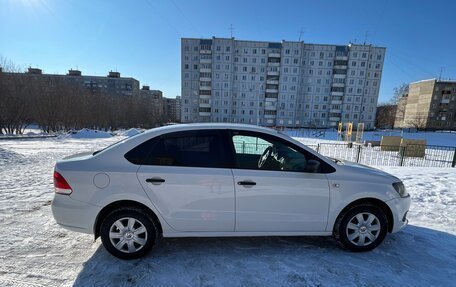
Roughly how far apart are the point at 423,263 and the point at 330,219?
131 cm

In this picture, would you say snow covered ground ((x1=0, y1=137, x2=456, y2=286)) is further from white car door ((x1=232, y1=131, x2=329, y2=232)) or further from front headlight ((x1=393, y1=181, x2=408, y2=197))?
front headlight ((x1=393, y1=181, x2=408, y2=197))

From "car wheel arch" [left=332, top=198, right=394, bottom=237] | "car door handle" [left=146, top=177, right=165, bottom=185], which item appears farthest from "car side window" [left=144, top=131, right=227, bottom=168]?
"car wheel arch" [left=332, top=198, right=394, bottom=237]

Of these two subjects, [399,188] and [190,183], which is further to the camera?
[399,188]

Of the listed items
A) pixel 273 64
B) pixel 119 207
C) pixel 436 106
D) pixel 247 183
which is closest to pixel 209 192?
pixel 247 183

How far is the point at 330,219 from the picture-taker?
2.89 m

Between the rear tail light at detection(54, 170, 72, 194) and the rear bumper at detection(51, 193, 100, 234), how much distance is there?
63mm

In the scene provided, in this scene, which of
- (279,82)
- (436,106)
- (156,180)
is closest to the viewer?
(156,180)

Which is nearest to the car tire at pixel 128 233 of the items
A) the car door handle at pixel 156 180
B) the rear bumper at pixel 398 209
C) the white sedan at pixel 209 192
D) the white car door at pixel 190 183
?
the white sedan at pixel 209 192

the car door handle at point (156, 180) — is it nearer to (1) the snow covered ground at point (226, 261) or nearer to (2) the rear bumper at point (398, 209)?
(1) the snow covered ground at point (226, 261)

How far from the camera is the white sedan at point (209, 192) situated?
2605 millimetres

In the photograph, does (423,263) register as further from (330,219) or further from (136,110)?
(136,110)

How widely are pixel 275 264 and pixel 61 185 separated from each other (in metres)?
2.84

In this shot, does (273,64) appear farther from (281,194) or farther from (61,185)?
(61,185)

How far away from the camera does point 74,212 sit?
2.63m
